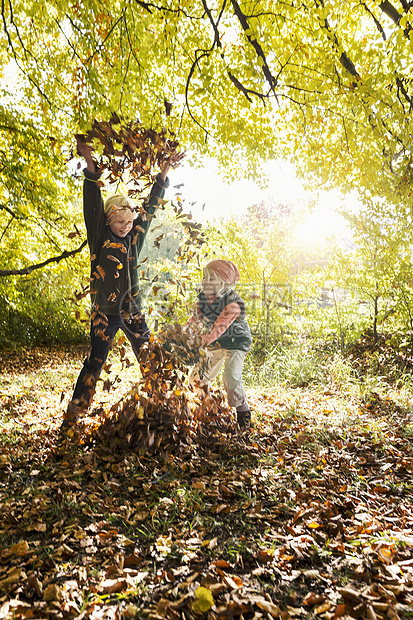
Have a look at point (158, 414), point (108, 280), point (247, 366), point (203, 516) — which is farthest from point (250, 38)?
point (247, 366)

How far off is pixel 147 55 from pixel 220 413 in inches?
152

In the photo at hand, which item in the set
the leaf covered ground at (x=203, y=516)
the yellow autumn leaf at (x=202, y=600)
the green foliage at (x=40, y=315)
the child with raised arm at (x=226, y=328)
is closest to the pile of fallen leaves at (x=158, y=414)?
the leaf covered ground at (x=203, y=516)

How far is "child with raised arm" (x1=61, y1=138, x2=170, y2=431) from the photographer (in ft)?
9.50

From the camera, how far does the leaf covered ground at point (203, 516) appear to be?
1.41m

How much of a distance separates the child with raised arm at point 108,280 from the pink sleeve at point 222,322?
560mm

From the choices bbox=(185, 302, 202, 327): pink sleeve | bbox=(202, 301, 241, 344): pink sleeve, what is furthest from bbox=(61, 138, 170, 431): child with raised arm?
bbox=(202, 301, 241, 344): pink sleeve

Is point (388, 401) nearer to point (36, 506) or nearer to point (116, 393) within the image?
point (116, 393)

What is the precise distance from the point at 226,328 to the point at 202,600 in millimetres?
2073

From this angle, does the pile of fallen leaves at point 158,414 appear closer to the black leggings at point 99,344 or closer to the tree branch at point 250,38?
the black leggings at point 99,344

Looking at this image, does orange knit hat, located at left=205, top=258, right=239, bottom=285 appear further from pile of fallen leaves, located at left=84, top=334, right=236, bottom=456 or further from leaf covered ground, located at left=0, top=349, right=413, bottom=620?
leaf covered ground, located at left=0, top=349, right=413, bottom=620

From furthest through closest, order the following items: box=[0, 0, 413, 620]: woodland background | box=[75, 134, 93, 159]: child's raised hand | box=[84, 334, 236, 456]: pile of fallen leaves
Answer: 1. box=[84, 334, 236, 456]: pile of fallen leaves
2. box=[75, 134, 93, 159]: child's raised hand
3. box=[0, 0, 413, 620]: woodland background

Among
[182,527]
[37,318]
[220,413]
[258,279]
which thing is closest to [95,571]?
[182,527]

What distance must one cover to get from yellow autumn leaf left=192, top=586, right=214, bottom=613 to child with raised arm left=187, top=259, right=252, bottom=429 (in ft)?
6.00

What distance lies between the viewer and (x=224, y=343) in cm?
334
